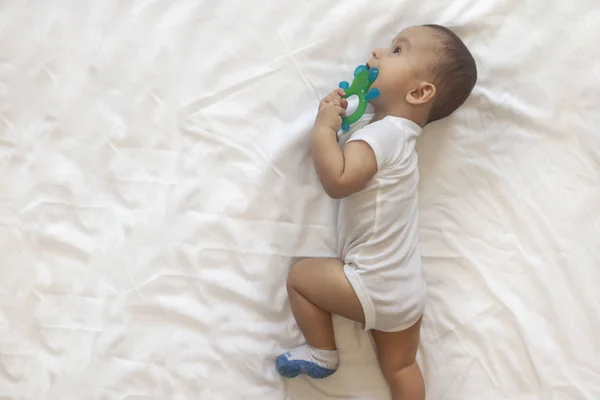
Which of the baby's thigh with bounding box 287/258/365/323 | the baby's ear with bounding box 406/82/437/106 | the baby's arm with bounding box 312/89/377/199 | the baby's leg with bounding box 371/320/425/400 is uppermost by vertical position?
the baby's ear with bounding box 406/82/437/106

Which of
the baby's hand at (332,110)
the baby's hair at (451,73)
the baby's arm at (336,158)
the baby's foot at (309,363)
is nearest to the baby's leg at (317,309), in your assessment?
the baby's foot at (309,363)

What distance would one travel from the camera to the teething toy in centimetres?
108

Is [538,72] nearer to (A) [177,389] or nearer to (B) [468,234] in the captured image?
(B) [468,234]

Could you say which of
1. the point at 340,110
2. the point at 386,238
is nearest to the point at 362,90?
the point at 340,110

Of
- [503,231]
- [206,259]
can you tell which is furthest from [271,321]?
[503,231]

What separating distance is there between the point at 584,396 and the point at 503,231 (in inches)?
12.2

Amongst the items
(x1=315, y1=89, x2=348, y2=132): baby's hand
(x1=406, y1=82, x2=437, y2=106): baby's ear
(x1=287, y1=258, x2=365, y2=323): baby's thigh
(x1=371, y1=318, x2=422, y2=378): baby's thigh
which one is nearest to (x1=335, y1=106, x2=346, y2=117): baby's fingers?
(x1=315, y1=89, x2=348, y2=132): baby's hand

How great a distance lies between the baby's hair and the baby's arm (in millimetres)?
170

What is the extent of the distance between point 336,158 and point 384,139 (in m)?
0.09

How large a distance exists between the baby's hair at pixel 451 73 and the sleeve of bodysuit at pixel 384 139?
0.09m

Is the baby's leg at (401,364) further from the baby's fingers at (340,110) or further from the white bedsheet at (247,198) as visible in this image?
the baby's fingers at (340,110)

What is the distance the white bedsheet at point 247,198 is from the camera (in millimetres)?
1052

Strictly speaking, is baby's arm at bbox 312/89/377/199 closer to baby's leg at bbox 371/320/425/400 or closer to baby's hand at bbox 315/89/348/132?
baby's hand at bbox 315/89/348/132

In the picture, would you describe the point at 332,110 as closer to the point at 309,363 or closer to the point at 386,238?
the point at 386,238
